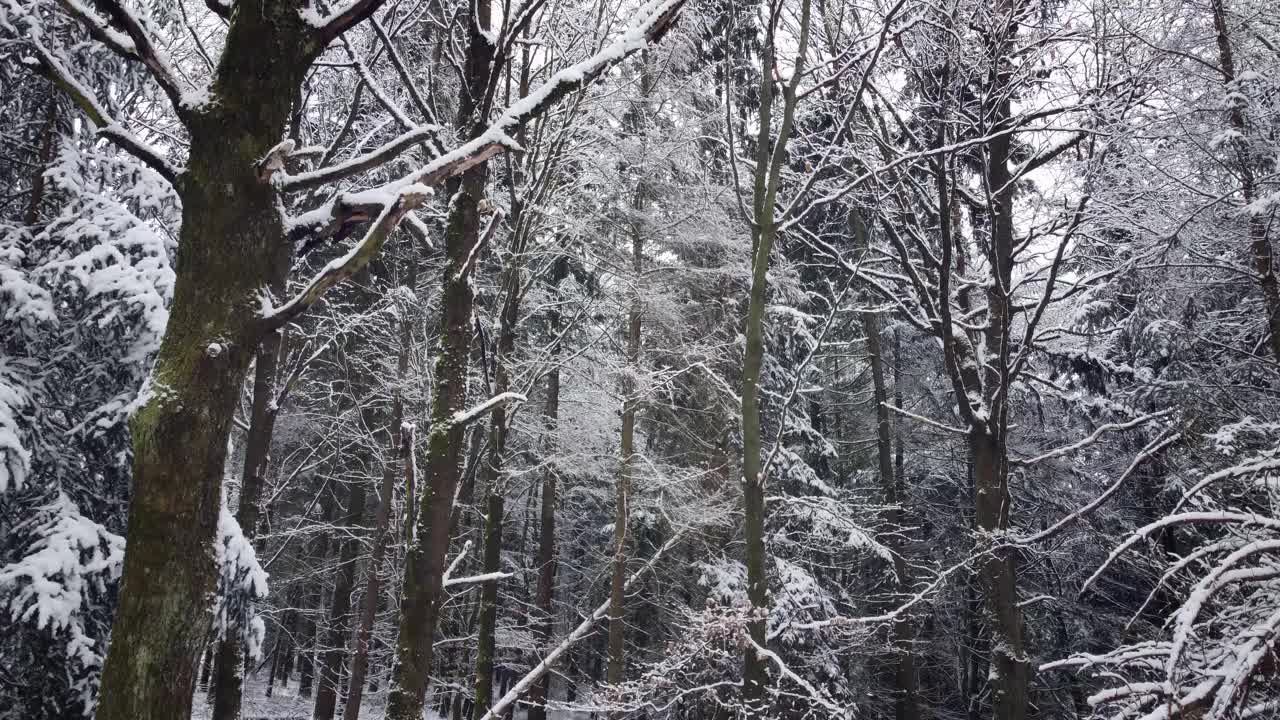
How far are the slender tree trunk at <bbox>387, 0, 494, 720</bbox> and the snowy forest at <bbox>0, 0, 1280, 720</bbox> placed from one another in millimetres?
26

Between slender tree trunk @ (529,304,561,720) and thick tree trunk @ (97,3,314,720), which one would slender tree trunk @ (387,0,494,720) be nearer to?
thick tree trunk @ (97,3,314,720)

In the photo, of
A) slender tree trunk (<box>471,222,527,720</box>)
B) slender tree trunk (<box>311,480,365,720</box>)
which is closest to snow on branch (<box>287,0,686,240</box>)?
slender tree trunk (<box>471,222,527,720</box>)

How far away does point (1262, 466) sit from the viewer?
11.8 feet

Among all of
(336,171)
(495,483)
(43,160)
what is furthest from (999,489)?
(43,160)

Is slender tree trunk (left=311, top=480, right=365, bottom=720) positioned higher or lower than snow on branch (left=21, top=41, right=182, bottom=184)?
lower

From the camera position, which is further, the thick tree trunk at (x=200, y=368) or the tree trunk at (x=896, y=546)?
the tree trunk at (x=896, y=546)

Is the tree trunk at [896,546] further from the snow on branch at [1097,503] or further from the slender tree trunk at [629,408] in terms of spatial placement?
the snow on branch at [1097,503]

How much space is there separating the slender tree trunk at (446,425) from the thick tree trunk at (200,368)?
1696 mm

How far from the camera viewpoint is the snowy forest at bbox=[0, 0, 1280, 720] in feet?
7.65

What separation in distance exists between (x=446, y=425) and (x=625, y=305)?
21.5 feet

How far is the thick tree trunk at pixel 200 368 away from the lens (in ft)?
6.40

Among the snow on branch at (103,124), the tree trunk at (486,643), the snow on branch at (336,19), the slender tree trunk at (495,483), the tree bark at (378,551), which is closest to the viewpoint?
the snow on branch at (103,124)

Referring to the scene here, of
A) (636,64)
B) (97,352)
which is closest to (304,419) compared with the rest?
(97,352)

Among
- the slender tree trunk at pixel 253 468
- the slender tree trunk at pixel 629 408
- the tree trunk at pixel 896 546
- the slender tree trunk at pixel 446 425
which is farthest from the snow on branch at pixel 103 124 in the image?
the tree trunk at pixel 896 546
